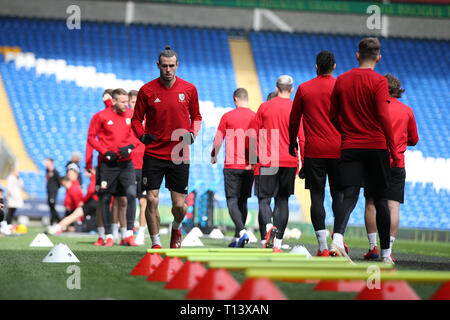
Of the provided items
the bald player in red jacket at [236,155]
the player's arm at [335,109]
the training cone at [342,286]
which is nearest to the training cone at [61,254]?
the player's arm at [335,109]

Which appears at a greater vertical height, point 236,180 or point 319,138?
point 319,138

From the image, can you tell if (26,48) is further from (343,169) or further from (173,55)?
(343,169)

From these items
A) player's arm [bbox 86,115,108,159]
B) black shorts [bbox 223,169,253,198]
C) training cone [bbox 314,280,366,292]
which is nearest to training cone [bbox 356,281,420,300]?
training cone [bbox 314,280,366,292]

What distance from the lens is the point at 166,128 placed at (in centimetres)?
703

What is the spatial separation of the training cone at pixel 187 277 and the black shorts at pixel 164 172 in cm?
266

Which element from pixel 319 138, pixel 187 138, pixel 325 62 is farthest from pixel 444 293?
pixel 187 138

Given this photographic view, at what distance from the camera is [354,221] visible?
1883 cm

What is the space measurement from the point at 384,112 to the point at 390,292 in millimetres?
2685

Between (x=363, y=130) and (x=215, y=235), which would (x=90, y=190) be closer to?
(x=215, y=235)

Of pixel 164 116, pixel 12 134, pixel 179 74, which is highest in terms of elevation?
pixel 179 74

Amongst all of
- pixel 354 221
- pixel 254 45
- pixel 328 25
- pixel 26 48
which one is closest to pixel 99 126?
pixel 354 221

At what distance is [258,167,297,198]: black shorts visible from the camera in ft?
26.8

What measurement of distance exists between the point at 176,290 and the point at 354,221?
49.2ft

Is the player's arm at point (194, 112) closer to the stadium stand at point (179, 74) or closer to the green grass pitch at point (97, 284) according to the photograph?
the green grass pitch at point (97, 284)
